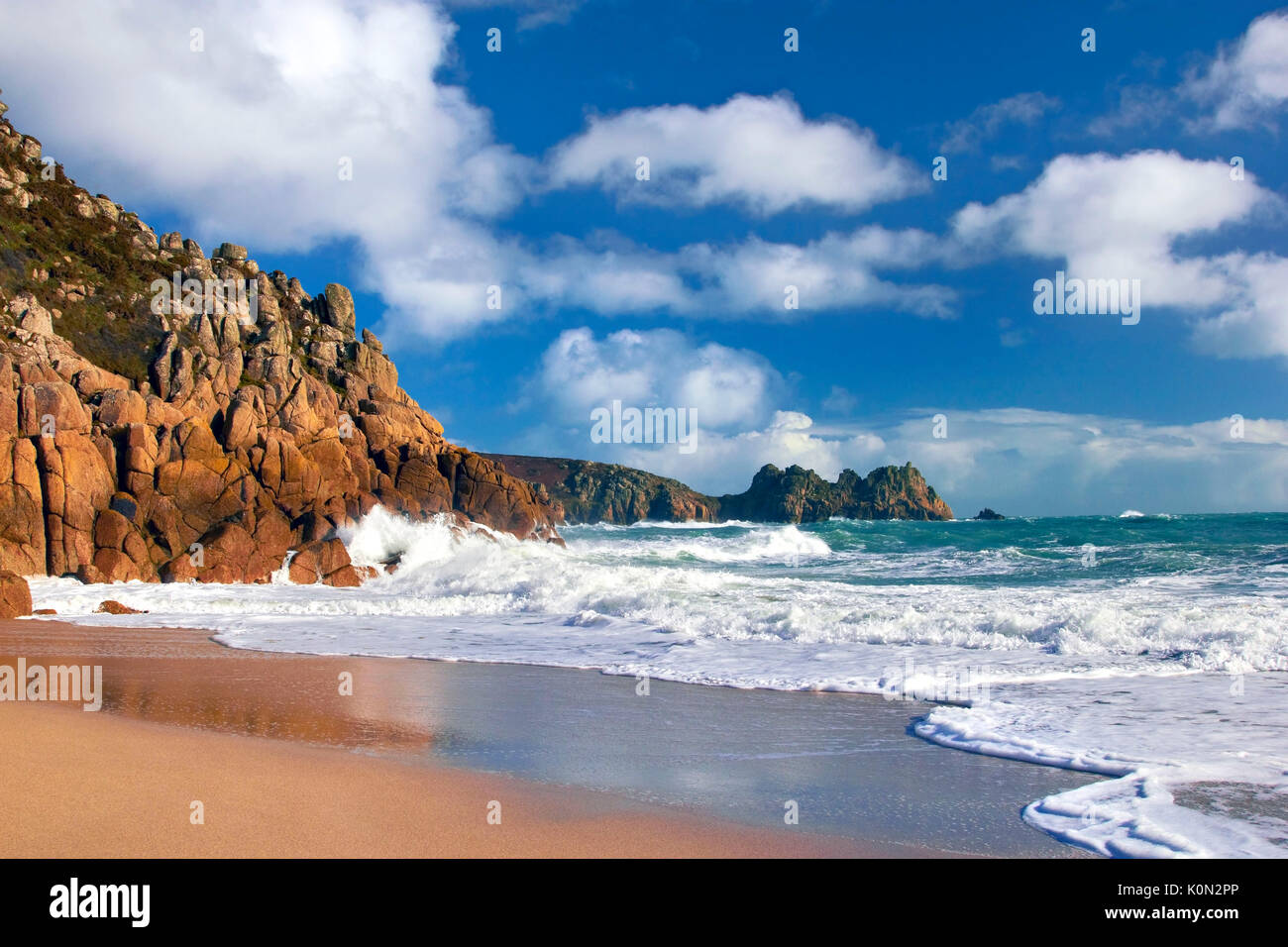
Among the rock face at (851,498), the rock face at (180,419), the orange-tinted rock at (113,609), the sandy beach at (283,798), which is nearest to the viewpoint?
the sandy beach at (283,798)

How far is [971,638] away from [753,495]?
10740cm

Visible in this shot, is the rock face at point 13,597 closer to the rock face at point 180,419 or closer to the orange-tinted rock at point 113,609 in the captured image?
the orange-tinted rock at point 113,609

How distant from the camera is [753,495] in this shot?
396ft

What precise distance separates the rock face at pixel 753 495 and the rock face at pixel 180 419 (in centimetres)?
6570

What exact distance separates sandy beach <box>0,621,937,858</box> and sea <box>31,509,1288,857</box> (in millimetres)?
2959

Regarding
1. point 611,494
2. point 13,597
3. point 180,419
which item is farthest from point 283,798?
point 611,494

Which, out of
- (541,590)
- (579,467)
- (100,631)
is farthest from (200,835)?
(579,467)

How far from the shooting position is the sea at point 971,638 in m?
6.36

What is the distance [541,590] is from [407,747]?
13965 millimetres

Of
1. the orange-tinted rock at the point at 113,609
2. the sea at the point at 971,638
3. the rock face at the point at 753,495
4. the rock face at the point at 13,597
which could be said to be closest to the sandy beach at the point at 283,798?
the sea at the point at 971,638

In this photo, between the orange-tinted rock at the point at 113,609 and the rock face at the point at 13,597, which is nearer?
the rock face at the point at 13,597

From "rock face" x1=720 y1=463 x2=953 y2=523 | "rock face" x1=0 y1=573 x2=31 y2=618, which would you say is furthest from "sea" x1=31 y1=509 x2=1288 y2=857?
"rock face" x1=720 y1=463 x2=953 y2=523
